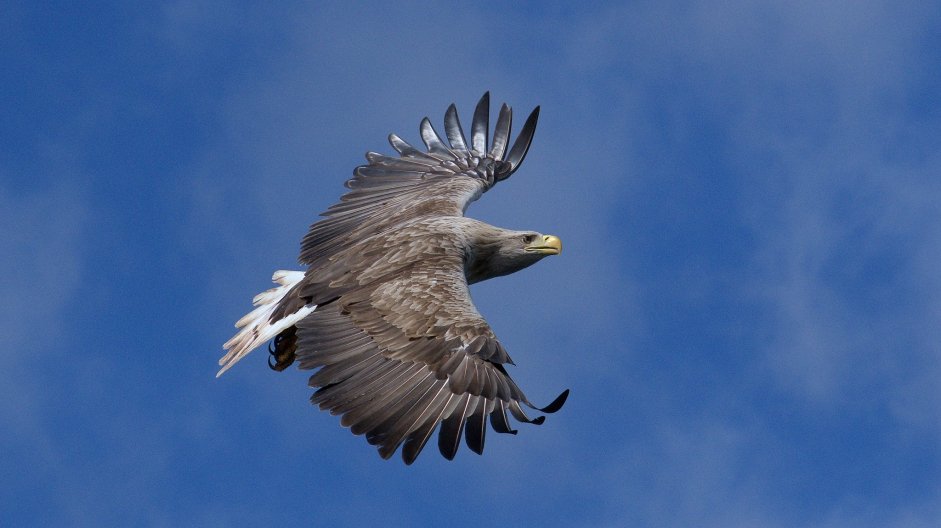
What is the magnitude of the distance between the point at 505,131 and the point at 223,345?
5142mm

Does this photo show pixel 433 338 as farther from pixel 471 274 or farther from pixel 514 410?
pixel 471 274

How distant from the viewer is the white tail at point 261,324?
12484 millimetres

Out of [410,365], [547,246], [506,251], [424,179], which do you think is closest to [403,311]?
[410,365]

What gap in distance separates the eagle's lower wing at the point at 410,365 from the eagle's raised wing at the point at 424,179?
1.98 meters

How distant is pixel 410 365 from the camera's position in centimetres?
1116

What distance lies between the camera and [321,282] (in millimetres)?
12609

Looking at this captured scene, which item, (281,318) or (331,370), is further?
(281,318)

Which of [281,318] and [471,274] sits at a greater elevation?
[471,274]

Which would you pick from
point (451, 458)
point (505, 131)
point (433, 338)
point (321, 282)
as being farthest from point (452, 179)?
point (451, 458)

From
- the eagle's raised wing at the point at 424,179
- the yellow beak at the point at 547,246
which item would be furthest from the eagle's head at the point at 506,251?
the eagle's raised wing at the point at 424,179

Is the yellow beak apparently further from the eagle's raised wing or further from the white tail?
the white tail

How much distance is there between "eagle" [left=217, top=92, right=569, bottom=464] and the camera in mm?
10711

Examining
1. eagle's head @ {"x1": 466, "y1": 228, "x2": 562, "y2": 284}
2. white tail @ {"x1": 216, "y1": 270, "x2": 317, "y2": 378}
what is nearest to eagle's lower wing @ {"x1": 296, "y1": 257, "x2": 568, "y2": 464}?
white tail @ {"x1": 216, "y1": 270, "x2": 317, "y2": 378}

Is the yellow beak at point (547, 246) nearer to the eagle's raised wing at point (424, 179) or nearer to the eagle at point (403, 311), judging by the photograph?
the eagle at point (403, 311)
